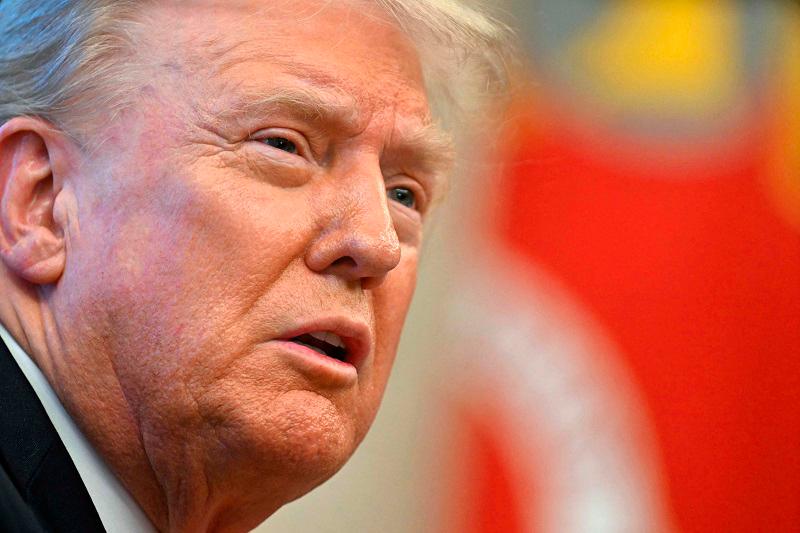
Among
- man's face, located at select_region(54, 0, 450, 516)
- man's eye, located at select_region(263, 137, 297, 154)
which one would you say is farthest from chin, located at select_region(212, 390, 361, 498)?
man's eye, located at select_region(263, 137, 297, 154)

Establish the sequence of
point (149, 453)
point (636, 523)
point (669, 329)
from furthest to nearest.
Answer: point (669, 329) < point (636, 523) < point (149, 453)

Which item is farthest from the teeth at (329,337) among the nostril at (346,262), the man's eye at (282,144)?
the man's eye at (282,144)

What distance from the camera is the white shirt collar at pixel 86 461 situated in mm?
1426

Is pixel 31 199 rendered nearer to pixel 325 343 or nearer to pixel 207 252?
pixel 207 252

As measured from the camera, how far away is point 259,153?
1.46 metres

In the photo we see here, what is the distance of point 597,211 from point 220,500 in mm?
1794

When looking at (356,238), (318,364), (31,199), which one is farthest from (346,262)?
(31,199)

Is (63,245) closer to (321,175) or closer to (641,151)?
(321,175)

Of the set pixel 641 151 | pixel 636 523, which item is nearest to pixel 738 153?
pixel 641 151

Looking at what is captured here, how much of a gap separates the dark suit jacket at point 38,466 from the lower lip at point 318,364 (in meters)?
0.32

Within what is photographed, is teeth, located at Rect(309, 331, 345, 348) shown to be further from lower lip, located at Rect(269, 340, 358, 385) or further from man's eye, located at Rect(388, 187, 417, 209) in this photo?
man's eye, located at Rect(388, 187, 417, 209)

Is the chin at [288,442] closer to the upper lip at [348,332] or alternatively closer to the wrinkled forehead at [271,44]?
the upper lip at [348,332]

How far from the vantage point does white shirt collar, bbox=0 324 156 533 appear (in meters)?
1.43

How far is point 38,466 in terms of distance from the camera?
51.4 inches
